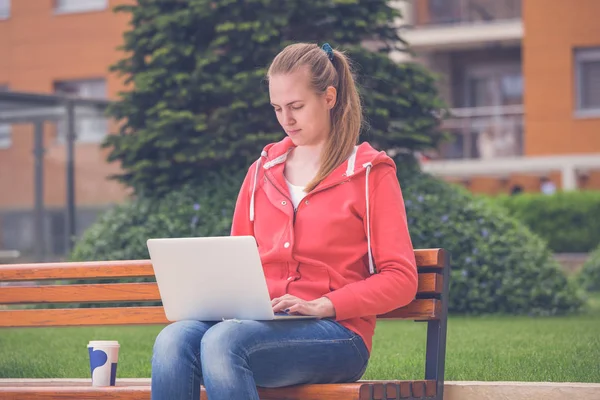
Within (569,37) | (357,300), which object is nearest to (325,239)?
(357,300)

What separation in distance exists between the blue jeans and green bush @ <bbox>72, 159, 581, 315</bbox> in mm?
5143

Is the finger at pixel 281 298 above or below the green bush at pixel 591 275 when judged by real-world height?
above

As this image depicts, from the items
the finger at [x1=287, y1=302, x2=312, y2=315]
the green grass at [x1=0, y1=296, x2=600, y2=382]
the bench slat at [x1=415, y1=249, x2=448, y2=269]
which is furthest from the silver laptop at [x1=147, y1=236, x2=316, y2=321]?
the green grass at [x1=0, y1=296, x2=600, y2=382]

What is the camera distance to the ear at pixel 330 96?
4.65 metres

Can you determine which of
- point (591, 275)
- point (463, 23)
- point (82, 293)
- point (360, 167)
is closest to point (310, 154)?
point (360, 167)

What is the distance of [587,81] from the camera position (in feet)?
84.9

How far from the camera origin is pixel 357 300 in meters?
4.35

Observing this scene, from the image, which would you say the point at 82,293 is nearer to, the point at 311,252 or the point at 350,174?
the point at 311,252

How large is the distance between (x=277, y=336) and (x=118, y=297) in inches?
46.1

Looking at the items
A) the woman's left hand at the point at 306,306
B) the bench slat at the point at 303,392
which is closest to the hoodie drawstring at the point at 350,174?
the woman's left hand at the point at 306,306

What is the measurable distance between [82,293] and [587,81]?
71.9ft

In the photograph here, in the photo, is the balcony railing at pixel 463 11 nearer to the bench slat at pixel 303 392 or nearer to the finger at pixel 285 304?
the bench slat at pixel 303 392

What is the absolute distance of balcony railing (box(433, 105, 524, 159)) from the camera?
26281mm

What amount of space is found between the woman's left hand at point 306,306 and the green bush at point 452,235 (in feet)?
16.8
